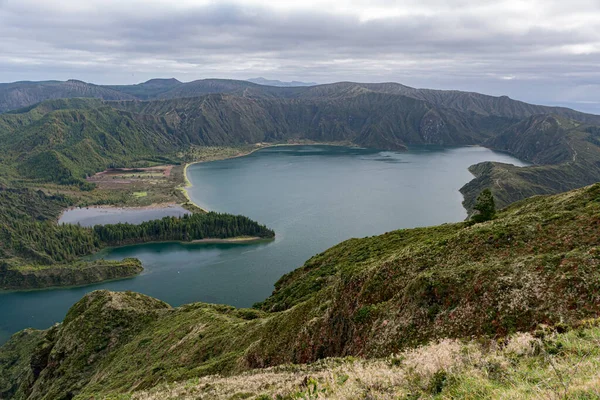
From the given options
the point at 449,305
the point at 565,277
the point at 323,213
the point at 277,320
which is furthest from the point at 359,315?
the point at 323,213

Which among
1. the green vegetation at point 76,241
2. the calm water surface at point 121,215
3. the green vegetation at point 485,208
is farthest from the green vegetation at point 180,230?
the green vegetation at point 485,208

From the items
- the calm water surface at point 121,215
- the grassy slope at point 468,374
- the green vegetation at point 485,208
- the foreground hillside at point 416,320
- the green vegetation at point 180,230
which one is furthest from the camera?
the calm water surface at point 121,215

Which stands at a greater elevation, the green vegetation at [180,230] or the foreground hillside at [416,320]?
the foreground hillside at [416,320]

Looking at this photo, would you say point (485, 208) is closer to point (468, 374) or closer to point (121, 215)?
point (468, 374)

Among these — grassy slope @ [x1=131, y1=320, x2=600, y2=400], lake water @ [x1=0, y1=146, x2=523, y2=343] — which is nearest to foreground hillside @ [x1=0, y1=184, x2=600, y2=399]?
grassy slope @ [x1=131, y1=320, x2=600, y2=400]

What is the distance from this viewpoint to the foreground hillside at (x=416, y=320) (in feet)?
64.2

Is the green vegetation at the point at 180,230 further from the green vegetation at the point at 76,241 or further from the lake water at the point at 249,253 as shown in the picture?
the lake water at the point at 249,253

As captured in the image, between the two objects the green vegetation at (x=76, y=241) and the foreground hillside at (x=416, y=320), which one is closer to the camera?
the foreground hillside at (x=416, y=320)

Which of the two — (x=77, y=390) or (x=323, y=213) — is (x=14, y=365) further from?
(x=323, y=213)

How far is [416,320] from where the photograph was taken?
2578cm

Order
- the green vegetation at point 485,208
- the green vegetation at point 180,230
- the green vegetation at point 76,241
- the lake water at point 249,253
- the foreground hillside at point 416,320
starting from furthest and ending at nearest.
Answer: the green vegetation at point 180,230, the green vegetation at point 76,241, the lake water at point 249,253, the green vegetation at point 485,208, the foreground hillside at point 416,320

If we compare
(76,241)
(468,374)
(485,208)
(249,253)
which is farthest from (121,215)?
(468,374)

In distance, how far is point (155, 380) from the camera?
1518 inches

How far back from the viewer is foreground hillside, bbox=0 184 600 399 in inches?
771
